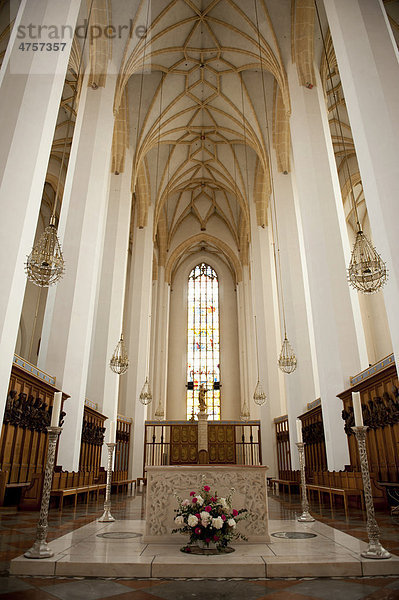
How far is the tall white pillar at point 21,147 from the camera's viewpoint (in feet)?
18.8

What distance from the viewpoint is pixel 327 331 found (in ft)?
32.2

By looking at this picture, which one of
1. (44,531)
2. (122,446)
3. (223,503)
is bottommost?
(44,531)

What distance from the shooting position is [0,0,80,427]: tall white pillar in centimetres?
574

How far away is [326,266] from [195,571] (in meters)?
8.13

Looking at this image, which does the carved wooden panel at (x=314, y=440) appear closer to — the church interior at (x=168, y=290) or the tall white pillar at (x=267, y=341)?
the church interior at (x=168, y=290)

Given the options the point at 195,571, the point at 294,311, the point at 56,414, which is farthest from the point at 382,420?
the point at 294,311

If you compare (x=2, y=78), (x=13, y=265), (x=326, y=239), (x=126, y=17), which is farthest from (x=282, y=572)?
(x=126, y=17)

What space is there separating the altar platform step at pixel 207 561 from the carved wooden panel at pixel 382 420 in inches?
135

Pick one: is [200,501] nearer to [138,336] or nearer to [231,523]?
[231,523]

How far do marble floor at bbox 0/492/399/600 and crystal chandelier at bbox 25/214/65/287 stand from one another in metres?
3.57

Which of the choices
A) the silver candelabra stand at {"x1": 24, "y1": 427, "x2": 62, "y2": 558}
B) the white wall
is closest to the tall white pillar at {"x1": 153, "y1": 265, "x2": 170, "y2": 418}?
the white wall

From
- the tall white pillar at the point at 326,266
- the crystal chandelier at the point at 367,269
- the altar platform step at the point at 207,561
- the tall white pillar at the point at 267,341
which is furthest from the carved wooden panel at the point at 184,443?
the altar platform step at the point at 207,561

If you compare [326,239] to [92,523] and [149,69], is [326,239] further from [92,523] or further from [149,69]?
[149,69]

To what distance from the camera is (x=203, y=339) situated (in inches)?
1008
